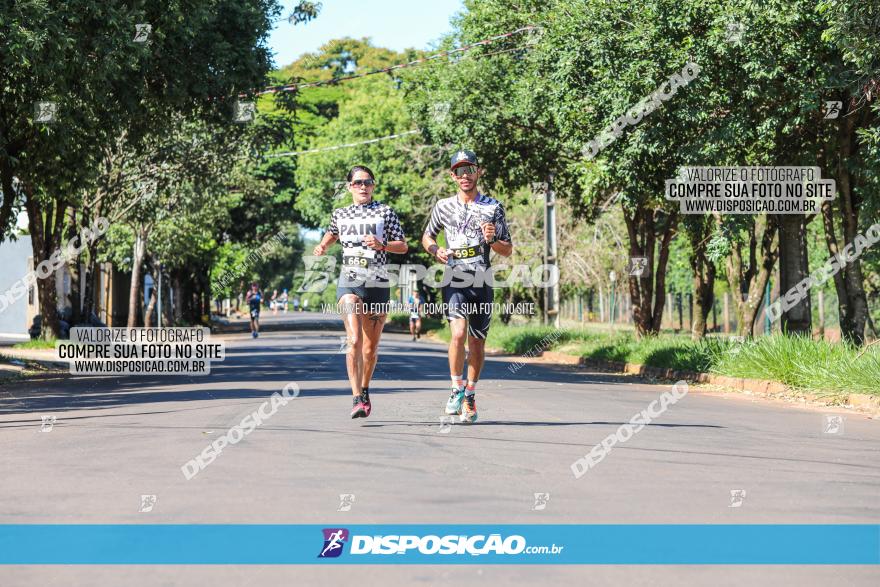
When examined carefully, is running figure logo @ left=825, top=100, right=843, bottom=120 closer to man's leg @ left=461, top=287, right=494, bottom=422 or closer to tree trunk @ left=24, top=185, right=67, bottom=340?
man's leg @ left=461, top=287, right=494, bottom=422

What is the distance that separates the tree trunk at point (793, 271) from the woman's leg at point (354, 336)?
459 inches

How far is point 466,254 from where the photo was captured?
32.9 ft

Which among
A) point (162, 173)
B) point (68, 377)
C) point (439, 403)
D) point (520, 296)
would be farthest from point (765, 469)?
point (520, 296)

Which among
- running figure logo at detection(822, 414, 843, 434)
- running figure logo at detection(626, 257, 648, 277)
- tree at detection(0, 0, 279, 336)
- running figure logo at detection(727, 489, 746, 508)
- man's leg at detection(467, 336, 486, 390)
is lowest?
running figure logo at detection(822, 414, 843, 434)

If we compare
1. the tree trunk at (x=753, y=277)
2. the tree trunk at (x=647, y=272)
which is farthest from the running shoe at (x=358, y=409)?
the tree trunk at (x=647, y=272)

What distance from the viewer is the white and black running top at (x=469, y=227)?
1001 centimetres

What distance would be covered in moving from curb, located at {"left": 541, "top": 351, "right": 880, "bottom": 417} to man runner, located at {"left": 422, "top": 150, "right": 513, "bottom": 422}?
17.6 feet

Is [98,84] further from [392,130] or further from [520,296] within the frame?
[392,130]

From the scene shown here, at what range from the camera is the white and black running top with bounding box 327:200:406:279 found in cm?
1023

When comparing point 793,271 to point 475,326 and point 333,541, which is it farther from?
point 333,541

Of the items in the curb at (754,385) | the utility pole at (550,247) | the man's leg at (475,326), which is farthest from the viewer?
the utility pole at (550,247)

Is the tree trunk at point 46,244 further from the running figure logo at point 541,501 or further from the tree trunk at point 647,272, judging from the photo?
the running figure logo at point 541,501

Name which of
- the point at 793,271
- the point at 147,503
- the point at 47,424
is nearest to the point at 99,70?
the point at 47,424

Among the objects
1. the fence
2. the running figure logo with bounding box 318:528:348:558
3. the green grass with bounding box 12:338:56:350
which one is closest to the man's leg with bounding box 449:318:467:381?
the running figure logo with bounding box 318:528:348:558
